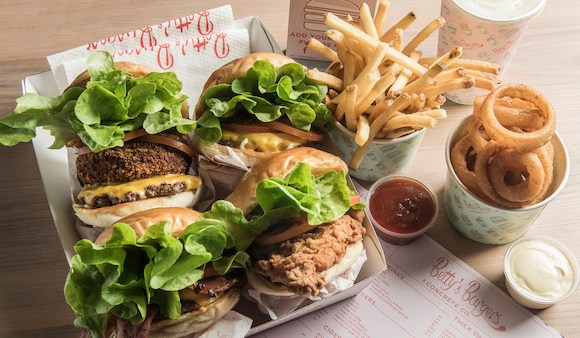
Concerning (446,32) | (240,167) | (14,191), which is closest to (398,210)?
(240,167)

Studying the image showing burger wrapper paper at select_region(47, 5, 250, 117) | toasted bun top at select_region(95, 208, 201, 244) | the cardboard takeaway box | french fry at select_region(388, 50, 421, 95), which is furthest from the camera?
burger wrapper paper at select_region(47, 5, 250, 117)

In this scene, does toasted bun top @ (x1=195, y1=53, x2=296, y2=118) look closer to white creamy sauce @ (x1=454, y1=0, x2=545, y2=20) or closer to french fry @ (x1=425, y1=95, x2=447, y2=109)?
french fry @ (x1=425, y1=95, x2=447, y2=109)

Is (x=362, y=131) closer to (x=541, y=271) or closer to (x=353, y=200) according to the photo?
(x=353, y=200)

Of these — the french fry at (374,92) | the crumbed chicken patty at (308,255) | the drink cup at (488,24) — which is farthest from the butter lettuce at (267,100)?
the drink cup at (488,24)

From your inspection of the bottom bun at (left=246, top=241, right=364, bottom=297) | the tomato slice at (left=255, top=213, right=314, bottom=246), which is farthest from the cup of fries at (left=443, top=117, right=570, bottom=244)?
the tomato slice at (left=255, top=213, right=314, bottom=246)

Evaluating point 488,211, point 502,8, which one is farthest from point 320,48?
point 488,211

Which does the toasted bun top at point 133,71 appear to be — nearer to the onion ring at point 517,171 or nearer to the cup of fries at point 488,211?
the cup of fries at point 488,211
